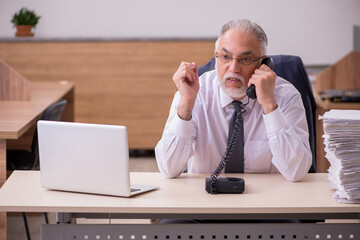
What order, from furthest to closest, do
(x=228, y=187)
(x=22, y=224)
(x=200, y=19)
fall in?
(x=200, y=19) < (x=22, y=224) < (x=228, y=187)

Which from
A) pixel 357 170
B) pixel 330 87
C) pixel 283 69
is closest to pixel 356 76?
pixel 330 87

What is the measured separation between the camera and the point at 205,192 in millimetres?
2246

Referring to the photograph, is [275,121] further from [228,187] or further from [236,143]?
[228,187]

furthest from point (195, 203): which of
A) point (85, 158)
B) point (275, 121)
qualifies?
point (275, 121)

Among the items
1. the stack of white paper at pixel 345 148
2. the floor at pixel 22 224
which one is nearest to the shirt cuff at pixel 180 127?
the stack of white paper at pixel 345 148

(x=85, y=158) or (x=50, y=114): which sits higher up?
(x=85, y=158)

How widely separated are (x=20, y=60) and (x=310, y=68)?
2.99 m

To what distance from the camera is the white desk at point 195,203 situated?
2.06 metres

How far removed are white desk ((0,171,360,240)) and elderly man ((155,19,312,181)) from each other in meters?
0.12

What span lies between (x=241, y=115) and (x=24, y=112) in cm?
157

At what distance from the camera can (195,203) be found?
2102mm

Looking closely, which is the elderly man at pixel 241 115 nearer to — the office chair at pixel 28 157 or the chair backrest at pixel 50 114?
the chair backrest at pixel 50 114

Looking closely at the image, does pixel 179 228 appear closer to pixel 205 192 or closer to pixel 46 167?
pixel 205 192

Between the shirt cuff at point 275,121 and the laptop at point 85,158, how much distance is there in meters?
0.56
